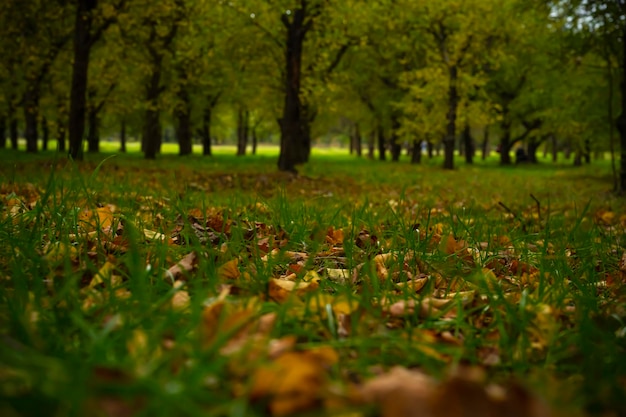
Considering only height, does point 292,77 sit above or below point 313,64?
below

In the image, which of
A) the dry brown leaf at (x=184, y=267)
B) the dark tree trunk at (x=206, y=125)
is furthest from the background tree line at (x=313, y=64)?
the dry brown leaf at (x=184, y=267)

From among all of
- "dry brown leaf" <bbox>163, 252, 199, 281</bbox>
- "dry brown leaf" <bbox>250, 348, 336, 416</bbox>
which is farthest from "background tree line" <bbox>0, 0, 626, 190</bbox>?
"dry brown leaf" <bbox>250, 348, 336, 416</bbox>

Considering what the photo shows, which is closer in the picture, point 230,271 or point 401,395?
point 401,395

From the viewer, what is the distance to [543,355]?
134 cm

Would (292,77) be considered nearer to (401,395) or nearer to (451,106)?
(451,106)

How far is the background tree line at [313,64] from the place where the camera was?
12.3 metres

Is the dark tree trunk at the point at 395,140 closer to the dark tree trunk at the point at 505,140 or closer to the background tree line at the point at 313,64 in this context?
the background tree line at the point at 313,64

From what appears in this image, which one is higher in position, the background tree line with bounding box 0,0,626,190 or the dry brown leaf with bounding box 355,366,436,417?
the background tree line with bounding box 0,0,626,190

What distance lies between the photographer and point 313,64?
2114cm

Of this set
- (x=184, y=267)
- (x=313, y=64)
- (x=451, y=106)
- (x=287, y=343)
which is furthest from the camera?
(x=451, y=106)

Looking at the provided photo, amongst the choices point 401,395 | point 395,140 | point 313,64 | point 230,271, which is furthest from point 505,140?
point 401,395

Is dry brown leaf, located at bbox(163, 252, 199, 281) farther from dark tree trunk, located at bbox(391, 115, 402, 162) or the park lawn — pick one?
dark tree trunk, located at bbox(391, 115, 402, 162)

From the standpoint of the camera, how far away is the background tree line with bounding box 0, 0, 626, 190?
1234 centimetres

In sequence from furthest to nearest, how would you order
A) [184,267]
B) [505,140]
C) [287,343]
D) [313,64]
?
[505,140] → [313,64] → [184,267] → [287,343]
